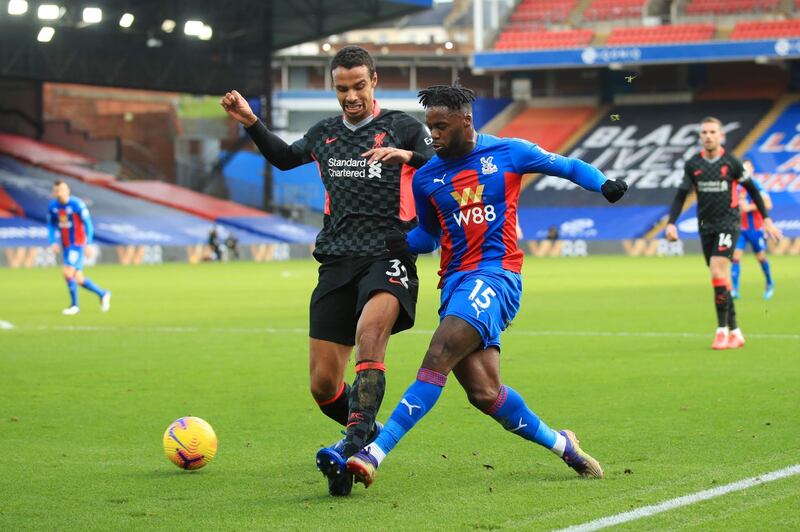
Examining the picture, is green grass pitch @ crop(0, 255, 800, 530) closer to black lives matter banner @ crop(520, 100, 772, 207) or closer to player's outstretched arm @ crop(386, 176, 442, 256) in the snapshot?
player's outstretched arm @ crop(386, 176, 442, 256)

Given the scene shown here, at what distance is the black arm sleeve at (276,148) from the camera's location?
7594 mm

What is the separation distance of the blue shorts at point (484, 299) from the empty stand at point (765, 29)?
151ft

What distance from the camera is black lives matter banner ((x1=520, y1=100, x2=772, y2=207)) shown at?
51406mm

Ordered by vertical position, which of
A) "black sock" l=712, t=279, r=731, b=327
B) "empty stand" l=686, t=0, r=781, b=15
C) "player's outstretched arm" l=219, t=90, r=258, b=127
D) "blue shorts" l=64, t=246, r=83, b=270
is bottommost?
"blue shorts" l=64, t=246, r=83, b=270

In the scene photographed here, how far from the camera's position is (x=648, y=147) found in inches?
2088

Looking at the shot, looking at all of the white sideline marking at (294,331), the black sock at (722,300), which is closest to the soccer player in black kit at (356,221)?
the black sock at (722,300)

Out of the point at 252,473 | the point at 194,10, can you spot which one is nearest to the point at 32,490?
the point at 252,473

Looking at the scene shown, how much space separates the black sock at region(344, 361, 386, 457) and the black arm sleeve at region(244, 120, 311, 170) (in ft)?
4.52

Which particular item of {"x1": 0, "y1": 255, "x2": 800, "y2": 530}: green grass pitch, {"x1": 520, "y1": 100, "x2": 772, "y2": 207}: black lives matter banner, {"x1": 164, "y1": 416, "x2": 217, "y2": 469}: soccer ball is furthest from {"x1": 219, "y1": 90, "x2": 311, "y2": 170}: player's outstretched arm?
{"x1": 520, "y1": 100, "x2": 772, "y2": 207}: black lives matter banner

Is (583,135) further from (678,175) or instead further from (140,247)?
(140,247)

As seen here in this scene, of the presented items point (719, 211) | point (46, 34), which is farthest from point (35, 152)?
point (719, 211)

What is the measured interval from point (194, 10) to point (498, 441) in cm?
4057

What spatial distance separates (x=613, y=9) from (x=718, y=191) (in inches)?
1742

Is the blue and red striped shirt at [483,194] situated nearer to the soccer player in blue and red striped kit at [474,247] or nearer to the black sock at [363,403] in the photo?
the soccer player in blue and red striped kit at [474,247]
